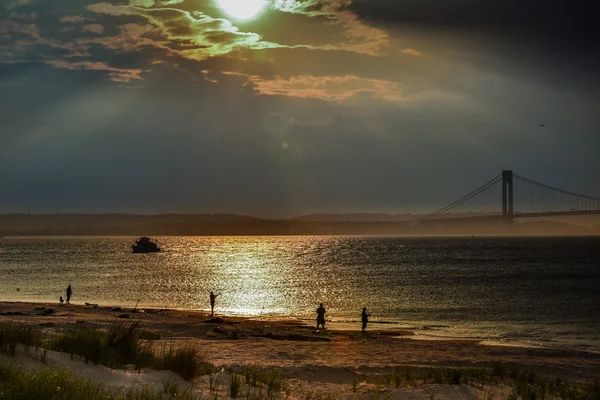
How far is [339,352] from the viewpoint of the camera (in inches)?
877

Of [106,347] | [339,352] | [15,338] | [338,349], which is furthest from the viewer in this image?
[338,349]

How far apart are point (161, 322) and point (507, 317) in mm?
23824

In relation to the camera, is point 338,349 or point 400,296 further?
point 400,296

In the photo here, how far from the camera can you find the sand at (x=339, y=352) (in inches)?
577

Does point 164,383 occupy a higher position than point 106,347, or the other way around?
point 106,347

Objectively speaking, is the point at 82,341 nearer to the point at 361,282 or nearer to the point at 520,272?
the point at 361,282

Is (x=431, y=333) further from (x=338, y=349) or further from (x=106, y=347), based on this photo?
(x=106, y=347)

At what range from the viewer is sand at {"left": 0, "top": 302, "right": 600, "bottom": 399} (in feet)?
48.1

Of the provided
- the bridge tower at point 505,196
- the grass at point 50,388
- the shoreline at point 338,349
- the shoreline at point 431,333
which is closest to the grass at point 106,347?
the grass at point 50,388

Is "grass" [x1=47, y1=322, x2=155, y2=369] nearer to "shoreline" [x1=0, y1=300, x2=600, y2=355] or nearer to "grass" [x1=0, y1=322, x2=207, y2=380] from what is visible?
"grass" [x1=0, y1=322, x2=207, y2=380]

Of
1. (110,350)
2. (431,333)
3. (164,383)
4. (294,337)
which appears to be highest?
(110,350)

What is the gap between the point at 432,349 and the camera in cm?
2481

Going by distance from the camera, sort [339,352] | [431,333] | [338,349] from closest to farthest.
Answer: [339,352] → [338,349] → [431,333]

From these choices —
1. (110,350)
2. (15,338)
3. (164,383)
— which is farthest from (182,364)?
(15,338)
